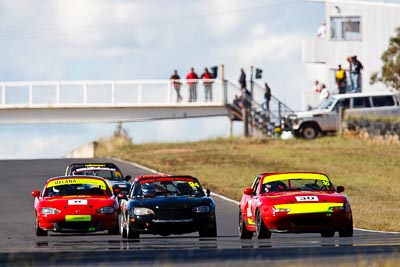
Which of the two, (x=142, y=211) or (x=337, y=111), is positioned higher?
(x=337, y=111)

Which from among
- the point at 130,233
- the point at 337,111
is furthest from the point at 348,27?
the point at 130,233

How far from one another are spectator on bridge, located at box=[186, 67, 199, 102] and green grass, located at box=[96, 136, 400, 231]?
3.87 m

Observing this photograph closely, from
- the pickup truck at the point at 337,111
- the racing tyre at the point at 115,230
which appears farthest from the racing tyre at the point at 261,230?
the pickup truck at the point at 337,111

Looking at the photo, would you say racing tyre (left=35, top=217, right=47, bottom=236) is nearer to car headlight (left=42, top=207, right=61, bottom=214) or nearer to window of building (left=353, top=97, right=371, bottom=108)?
car headlight (left=42, top=207, right=61, bottom=214)

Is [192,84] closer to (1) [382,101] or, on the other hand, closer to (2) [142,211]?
(1) [382,101]

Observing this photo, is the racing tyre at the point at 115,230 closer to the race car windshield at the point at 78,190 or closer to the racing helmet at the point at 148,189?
the race car windshield at the point at 78,190

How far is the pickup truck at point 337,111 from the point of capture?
189ft

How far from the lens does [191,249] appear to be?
20.9 metres

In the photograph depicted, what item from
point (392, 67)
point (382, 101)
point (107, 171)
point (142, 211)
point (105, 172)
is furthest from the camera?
point (392, 67)

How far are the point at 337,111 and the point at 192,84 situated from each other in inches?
355

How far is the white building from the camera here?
71.6 m

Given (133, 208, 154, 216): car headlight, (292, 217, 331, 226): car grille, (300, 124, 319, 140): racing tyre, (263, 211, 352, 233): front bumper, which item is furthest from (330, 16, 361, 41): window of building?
(292, 217, 331, 226): car grille

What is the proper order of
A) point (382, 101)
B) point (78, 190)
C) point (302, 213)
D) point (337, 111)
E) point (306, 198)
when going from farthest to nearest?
point (382, 101)
point (337, 111)
point (78, 190)
point (306, 198)
point (302, 213)

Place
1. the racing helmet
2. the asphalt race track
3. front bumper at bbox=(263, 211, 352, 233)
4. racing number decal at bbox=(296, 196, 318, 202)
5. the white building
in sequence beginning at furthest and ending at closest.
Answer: the white building
the racing helmet
racing number decal at bbox=(296, 196, 318, 202)
front bumper at bbox=(263, 211, 352, 233)
the asphalt race track
